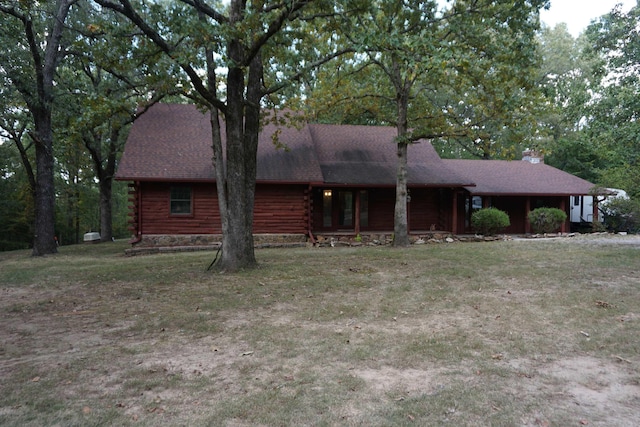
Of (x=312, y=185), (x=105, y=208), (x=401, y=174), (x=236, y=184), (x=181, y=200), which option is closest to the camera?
(x=236, y=184)

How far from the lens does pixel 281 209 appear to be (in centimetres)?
1734

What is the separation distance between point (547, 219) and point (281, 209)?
42.2 feet

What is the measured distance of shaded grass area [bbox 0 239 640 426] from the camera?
3262mm

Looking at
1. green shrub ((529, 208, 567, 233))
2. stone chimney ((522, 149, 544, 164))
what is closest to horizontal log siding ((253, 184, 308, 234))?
green shrub ((529, 208, 567, 233))

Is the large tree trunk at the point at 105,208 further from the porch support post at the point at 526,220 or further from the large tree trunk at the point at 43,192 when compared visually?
the porch support post at the point at 526,220

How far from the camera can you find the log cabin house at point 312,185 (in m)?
16.3

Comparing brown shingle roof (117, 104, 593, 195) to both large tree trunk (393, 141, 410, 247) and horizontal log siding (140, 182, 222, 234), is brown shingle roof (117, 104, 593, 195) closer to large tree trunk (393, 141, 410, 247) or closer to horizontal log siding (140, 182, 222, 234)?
horizontal log siding (140, 182, 222, 234)

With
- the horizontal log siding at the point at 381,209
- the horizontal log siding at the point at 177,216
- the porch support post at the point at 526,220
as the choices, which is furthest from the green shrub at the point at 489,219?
the horizontal log siding at the point at 177,216

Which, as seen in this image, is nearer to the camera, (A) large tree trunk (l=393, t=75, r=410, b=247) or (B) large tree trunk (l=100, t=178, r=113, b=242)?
(A) large tree trunk (l=393, t=75, r=410, b=247)

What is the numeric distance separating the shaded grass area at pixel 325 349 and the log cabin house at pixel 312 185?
23.8 feet

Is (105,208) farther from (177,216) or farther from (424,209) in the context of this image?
(424,209)

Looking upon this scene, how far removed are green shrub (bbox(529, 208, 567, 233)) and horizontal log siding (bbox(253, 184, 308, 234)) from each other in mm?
11392

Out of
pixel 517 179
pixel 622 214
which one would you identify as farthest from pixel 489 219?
pixel 622 214

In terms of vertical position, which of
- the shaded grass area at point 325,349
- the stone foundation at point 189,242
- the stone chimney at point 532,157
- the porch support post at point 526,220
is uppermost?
the stone chimney at point 532,157
